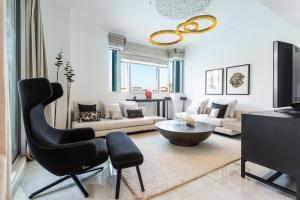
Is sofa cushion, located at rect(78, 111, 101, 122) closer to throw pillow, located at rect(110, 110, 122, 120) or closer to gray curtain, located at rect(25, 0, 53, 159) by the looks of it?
throw pillow, located at rect(110, 110, 122, 120)

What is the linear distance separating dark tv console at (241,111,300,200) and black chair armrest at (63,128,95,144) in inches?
79.5

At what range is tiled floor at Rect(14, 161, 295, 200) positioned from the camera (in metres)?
1.54

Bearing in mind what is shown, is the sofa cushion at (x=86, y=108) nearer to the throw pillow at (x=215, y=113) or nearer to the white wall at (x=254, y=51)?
the throw pillow at (x=215, y=113)

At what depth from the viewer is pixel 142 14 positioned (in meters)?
3.49

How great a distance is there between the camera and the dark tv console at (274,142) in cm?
144

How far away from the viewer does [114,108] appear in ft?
12.9

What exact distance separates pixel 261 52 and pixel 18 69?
510cm

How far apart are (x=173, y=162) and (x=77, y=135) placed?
144 cm

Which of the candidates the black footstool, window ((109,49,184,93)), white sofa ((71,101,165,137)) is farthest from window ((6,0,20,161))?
window ((109,49,184,93))

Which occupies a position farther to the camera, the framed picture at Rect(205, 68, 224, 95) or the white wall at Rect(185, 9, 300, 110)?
the framed picture at Rect(205, 68, 224, 95)

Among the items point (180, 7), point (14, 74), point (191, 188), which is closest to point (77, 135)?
point (14, 74)

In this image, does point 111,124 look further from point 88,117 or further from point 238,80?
point 238,80

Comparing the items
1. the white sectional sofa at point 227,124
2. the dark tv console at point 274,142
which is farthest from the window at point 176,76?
the dark tv console at point 274,142

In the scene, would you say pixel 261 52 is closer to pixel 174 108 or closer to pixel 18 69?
pixel 174 108
